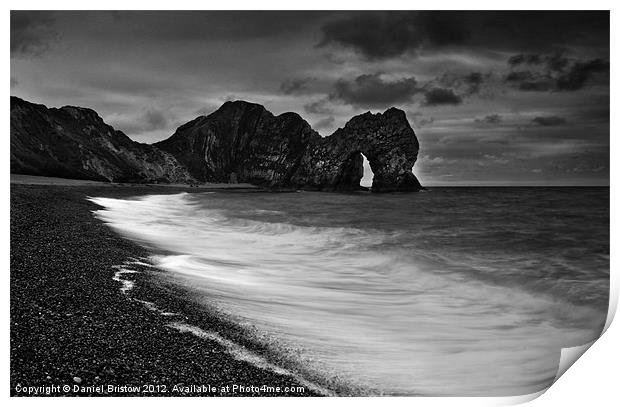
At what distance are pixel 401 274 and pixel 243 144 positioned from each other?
160 cm

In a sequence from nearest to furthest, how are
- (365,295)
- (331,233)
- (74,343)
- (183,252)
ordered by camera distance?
(74,343)
(365,295)
(183,252)
(331,233)

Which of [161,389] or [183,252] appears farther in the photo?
[183,252]

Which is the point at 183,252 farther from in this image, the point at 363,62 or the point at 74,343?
the point at 363,62

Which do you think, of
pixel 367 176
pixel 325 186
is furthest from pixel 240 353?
pixel 367 176

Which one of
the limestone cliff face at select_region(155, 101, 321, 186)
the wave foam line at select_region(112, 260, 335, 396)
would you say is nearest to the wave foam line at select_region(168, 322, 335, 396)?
the wave foam line at select_region(112, 260, 335, 396)

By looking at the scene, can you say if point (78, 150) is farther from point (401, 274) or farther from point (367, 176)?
point (401, 274)

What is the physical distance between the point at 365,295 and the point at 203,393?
4.28ft

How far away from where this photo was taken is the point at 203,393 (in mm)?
2980

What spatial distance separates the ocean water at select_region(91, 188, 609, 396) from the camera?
3.21 metres

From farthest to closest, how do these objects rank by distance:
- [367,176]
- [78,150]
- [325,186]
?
1. [367,176]
2. [325,186]
3. [78,150]

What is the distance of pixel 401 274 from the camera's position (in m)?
3.88

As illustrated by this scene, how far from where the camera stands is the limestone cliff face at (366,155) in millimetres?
3684

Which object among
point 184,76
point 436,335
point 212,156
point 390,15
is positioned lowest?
point 436,335
